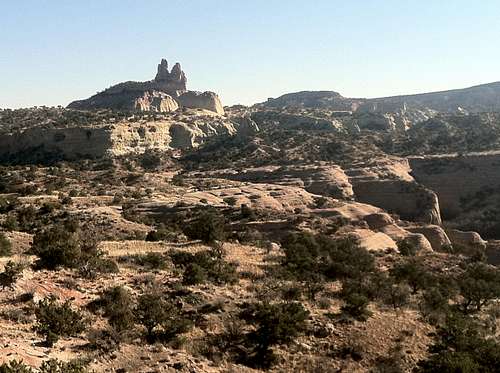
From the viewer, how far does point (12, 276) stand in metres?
16.8

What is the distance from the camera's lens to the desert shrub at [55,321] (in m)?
14.4

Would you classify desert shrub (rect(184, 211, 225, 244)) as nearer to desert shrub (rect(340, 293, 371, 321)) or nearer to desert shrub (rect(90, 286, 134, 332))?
desert shrub (rect(340, 293, 371, 321))

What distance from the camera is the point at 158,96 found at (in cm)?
13888

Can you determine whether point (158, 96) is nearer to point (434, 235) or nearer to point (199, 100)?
point (199, 100)

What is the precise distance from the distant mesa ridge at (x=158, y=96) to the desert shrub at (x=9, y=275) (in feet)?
381

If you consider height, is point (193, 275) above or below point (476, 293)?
above

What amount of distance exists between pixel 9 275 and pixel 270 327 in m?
9.08

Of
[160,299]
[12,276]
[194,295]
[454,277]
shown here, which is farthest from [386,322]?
[12,276]

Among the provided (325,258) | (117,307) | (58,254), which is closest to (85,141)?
(325,258)

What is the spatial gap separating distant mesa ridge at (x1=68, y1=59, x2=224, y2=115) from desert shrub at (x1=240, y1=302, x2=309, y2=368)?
118m

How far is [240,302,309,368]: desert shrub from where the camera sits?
1623 centimetres

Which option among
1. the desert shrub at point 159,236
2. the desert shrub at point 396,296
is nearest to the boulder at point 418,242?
the desert shrub at point 396,296

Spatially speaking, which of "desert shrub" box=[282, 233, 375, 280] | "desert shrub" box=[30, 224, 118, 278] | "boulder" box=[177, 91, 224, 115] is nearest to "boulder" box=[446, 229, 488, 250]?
"desert shrub" box=[282, 233, 375, 280]

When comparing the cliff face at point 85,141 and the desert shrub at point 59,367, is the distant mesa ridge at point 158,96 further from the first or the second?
the desert shrub at point 59,367
